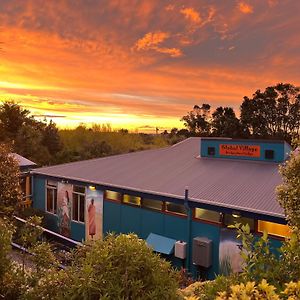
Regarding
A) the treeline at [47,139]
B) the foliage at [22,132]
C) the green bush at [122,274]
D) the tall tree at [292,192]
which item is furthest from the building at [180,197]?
the foliage at [22,132]

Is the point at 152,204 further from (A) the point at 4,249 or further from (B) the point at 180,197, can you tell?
(A) the point at 4,249

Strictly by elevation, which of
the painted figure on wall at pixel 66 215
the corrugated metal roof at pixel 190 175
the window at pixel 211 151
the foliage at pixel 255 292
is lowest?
the painted figure on wall at pixel 66 215

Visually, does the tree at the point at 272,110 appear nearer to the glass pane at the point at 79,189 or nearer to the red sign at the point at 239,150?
the red sign at the point at 239,150

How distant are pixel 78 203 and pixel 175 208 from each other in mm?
7261

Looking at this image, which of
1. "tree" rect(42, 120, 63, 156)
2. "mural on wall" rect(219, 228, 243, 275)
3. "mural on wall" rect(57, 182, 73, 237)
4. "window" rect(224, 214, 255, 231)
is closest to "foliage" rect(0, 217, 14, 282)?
"window" rect(224, 214, 255, 231)

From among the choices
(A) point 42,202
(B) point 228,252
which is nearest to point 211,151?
(B) point 228,252

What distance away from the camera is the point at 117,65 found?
24.5 meters

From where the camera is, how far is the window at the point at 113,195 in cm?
2011

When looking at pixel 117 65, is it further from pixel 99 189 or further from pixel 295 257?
pixel 295 257

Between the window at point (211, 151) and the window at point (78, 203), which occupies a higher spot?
the window at point (211, 151)

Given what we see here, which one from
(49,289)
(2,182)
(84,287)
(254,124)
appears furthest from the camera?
(254,124)

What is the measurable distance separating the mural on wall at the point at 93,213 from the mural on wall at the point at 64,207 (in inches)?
65.2

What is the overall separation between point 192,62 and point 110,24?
293 inches

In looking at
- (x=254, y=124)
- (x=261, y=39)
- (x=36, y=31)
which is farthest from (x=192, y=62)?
(x=254, y=124)
